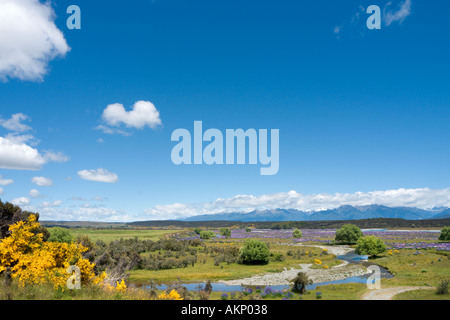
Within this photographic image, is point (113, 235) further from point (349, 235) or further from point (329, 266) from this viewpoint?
point (329, 266)

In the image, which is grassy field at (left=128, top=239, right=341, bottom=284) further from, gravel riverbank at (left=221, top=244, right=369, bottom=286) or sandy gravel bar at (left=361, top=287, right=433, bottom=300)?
sandy gravel bar at (left=361, top=287, right=433, bottom=300)

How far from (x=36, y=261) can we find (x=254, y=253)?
35.2m

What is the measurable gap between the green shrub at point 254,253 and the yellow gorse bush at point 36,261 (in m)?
32.1

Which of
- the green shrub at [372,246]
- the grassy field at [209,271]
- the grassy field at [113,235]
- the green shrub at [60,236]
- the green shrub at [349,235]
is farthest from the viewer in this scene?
the grassy field at [113,235]

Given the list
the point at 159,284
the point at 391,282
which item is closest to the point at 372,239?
the point at 391,282

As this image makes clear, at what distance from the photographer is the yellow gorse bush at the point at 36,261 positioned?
11.8 meters

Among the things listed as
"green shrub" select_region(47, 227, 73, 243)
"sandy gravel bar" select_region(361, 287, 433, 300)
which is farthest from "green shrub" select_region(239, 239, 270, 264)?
"green shrub" select_region(47, 227, 73, 243)

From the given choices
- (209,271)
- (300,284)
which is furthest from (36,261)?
(209,271)

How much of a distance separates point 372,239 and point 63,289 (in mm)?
54166

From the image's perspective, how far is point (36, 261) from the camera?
1314cm

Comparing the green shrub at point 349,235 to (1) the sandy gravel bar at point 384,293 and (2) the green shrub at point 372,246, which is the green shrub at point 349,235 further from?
(1) the sandy gravel bar at point 384,293

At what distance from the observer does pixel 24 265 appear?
1384cm

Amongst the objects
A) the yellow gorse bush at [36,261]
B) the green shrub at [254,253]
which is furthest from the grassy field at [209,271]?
the yellow gorse bush at [36,261]
